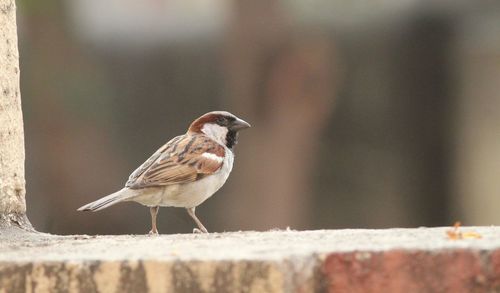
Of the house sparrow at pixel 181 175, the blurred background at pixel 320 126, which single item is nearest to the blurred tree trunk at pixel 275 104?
the blurred background at pixel 320 126

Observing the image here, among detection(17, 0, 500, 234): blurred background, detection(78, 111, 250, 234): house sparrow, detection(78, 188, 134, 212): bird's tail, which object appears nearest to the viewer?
detection(78, 188, 134, 212): bird's tail

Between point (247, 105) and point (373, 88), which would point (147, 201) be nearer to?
point (247, 105)

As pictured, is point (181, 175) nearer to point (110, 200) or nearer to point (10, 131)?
point (110, 200)

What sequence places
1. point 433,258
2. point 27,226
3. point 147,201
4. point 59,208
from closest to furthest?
point 433,258, point 27,226, point 147,201, point 59,208

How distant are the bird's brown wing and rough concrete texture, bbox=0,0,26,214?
1.24 meters

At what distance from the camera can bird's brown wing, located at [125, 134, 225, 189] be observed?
5590 mm

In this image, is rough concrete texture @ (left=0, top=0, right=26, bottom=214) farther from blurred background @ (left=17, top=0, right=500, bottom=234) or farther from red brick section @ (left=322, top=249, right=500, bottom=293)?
blurred background @ (left=17, top=0, right=500, bottom=234)

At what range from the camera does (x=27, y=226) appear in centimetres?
434

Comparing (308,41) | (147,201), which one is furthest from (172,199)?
(308,41)

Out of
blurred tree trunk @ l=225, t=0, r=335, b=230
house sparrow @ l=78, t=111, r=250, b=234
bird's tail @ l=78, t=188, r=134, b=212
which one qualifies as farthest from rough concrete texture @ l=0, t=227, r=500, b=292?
blurred tree trunk @ l=225, t=0, r=335, b=230

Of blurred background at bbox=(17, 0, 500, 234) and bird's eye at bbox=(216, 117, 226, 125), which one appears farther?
blurred background at bbox=(17, 0, 500, 234)

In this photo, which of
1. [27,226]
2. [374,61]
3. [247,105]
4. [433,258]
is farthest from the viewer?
[374,61]

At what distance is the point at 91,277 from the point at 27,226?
5.45ft

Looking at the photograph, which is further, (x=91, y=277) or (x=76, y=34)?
(x=76, y=34)
